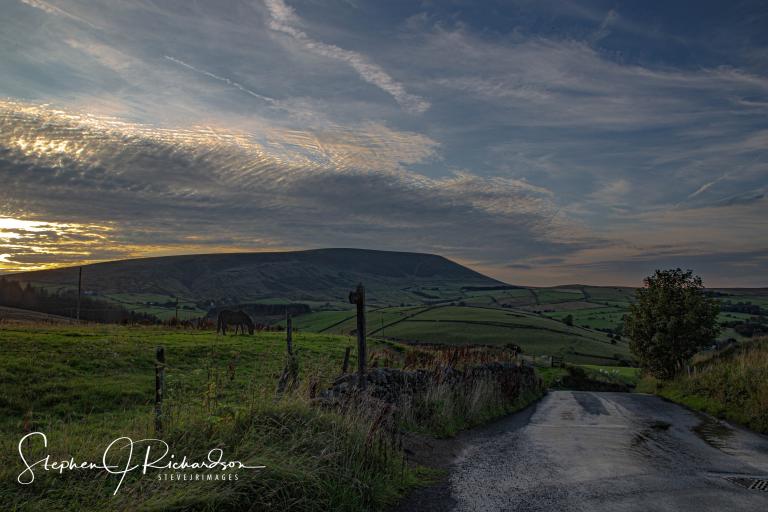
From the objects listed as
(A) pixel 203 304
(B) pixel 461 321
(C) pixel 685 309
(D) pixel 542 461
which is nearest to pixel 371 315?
(B) pixel 461 321

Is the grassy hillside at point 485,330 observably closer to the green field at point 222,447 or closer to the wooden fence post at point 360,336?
the wooden fence post at point 360,336

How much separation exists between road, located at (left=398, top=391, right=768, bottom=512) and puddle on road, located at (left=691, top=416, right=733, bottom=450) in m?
0.03

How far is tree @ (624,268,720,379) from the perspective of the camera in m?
32.9

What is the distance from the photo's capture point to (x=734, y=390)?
800 inches

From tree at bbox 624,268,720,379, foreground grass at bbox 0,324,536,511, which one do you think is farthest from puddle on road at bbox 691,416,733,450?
tree at bbox 624,268,720,379

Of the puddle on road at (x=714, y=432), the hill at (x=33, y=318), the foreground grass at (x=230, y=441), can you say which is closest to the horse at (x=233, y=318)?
the hill at (x=33, y=318)

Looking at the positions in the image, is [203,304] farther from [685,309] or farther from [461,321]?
[685,309]

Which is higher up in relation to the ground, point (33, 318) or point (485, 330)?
point (33, 318)

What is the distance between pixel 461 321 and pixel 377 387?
96583mm

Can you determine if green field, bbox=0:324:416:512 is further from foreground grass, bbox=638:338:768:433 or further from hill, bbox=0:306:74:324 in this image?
hill, bbox=0:306:74:324

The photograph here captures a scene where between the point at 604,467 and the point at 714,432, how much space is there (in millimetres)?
7336

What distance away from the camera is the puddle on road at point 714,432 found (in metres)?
14.2

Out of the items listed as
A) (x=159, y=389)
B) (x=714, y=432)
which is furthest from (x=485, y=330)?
(x=159, y=389)

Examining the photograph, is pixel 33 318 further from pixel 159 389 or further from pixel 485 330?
pixel 485 330
